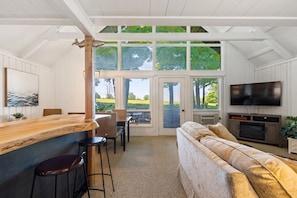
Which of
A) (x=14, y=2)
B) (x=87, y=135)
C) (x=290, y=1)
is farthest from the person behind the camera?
(x=87, y=135)

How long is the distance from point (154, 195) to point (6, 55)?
4.12 m

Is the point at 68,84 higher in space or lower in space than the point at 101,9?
lower

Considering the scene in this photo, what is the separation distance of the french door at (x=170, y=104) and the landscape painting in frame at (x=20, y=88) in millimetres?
3607

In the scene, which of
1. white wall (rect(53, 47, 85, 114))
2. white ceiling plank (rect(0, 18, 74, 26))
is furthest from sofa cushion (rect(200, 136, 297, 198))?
white wall (rect(53, 47, 85, 114))

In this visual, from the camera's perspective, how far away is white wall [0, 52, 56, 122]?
12.4ft

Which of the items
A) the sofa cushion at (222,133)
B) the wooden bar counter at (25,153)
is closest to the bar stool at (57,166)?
the wooden bar counter at (25,153)

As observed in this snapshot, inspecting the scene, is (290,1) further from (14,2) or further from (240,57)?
(240,57)

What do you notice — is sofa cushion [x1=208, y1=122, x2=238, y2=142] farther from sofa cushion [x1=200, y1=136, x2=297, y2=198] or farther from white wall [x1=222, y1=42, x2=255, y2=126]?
white wall [x1=222, y1=42, x2=255, y2=126]

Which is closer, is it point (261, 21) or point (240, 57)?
point (261, 21)

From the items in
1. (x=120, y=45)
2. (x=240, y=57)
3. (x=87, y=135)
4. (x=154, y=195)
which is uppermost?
(x=120, y=45)

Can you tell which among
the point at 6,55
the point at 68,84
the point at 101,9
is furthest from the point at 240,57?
the point at 6,55

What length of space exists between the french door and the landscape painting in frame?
11.8ft

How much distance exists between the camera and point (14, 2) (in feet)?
6.05

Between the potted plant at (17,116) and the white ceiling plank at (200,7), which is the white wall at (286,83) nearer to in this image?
the white ceiling plank at (200,7)
